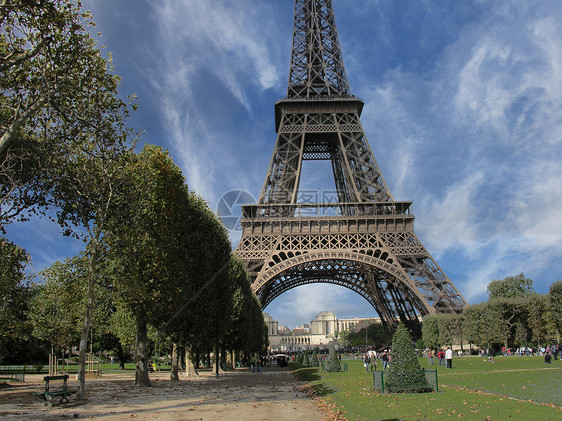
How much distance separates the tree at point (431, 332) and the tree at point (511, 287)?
3262 centimetres

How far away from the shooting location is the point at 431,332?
57.5m

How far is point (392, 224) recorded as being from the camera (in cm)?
5684

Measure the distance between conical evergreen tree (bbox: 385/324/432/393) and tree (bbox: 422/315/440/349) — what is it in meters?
38.4

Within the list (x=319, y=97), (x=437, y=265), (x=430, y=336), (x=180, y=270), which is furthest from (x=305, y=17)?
(x=180, y=270)

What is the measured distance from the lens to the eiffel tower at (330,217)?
54406 millimetres

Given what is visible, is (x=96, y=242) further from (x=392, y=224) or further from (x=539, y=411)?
(x=392, y=224)

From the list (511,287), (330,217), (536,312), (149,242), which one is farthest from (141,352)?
(511,287)

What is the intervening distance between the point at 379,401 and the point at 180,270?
13.6 meters

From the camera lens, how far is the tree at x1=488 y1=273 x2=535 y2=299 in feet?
284

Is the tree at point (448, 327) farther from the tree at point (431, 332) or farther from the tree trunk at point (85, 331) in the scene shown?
the tree trunk at point (85, 331)

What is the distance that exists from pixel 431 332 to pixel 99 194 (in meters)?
47.8

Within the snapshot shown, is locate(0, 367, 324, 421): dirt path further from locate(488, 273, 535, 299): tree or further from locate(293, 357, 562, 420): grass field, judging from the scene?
locate(488, 273, 535, 299): tree

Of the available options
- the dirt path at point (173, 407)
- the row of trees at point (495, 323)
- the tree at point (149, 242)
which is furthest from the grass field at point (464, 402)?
the row of trees at point (495, 323)

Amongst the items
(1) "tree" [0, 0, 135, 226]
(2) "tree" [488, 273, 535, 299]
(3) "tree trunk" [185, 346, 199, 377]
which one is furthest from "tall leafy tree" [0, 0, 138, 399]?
(2) "tree" [488, 273, 535, 299]
